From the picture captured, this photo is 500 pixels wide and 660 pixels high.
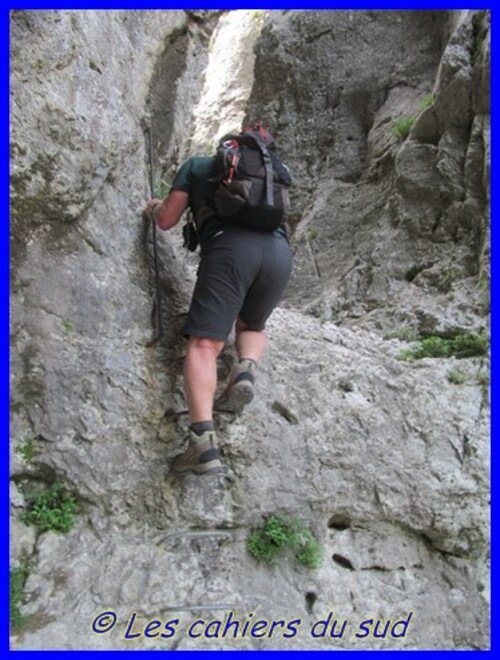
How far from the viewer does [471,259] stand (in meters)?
7.05

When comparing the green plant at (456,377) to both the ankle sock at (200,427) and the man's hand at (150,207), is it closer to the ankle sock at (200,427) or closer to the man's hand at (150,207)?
the ankle sock at (200,427)

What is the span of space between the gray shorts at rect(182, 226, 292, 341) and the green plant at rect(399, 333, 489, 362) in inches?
82.0

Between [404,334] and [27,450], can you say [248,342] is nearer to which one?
[27,450]

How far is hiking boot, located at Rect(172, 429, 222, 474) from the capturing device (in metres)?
4.20

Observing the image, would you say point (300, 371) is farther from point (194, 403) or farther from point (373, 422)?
point (194, 403)

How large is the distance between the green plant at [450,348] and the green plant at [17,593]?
3.95m

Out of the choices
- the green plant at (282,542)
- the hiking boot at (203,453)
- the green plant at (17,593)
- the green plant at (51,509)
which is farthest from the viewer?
the green plant at (282,542)

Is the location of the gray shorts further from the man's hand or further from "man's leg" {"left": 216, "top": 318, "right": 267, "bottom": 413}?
the man's hand

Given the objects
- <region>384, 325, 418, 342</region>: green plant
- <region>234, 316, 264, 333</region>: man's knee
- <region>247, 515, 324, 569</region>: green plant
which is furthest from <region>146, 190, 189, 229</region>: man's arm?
<region>384, 325, 418, 342</region>: green plant

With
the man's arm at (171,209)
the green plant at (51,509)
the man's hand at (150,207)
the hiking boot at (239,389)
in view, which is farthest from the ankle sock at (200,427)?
the man's hand at (150,207)

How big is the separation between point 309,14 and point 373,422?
31.6 ft

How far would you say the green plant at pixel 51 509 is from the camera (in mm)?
4059

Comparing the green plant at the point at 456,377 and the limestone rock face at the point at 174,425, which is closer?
the limestone rock face at the point at 174,425

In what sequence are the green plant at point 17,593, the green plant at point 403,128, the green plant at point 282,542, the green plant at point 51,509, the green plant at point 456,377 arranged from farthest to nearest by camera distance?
1. the green plant at point 403,128
2. the green plant at point 456,377
3. the green plant at point 282,542
4. the green plant at point 51,509
5. the green plant at point 17,593
